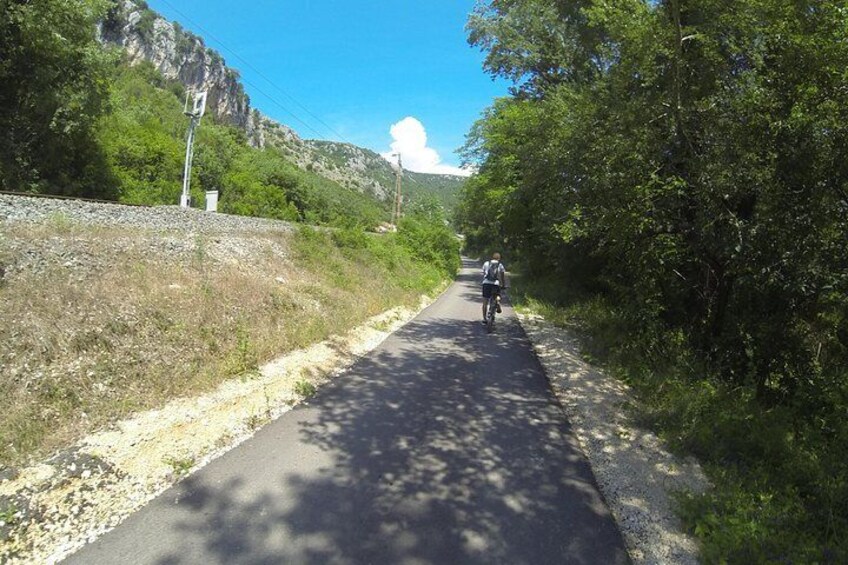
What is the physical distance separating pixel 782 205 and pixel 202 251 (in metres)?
10.4

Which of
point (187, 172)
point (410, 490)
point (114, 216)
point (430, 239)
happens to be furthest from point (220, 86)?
point (410, 490)

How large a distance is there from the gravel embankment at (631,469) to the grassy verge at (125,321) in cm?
455

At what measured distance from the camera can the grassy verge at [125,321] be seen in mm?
4609

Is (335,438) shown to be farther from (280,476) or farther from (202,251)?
(202,251)

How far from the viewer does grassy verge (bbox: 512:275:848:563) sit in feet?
11.0

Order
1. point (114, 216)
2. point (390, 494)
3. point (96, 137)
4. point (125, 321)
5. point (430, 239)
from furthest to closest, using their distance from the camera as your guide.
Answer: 1. point (430, 239)
2. point (96, 137)
3. point (114, 216)
4. point (125, 321)
5. point (390, 494)

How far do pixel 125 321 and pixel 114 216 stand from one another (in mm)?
6873

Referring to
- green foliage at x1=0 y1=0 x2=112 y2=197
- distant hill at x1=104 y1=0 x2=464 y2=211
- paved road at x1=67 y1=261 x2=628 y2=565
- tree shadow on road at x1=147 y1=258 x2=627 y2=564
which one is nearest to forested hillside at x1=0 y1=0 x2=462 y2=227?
green foliage at x1=0 y1=0 x2=112 y2=197

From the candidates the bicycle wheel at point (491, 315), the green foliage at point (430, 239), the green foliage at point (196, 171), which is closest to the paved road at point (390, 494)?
the bicycle wheel at point (491, 315)

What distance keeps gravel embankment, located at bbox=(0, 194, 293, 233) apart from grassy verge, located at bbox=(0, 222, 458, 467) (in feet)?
2.83

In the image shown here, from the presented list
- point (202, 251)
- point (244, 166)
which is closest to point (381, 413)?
point (202, 251)

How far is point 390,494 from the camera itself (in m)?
3.91

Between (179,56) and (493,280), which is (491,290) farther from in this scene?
(179,56)

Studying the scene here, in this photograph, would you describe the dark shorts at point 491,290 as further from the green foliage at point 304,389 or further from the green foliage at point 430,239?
the green foliage at point 430,239
